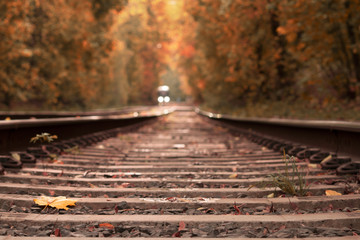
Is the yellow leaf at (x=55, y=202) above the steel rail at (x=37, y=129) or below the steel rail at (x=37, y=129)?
below

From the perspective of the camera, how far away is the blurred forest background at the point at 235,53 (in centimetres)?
1465

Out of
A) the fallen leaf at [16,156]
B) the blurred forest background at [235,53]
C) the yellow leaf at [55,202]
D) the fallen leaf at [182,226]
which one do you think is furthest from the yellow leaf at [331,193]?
the blurred forest background at [235,53]

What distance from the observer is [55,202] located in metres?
3.35

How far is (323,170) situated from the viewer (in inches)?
187

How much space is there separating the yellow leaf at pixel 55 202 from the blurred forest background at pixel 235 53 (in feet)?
35.0

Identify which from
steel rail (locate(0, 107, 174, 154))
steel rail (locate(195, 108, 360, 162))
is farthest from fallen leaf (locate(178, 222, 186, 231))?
steel rail (locate(0, 107, 174, 154))

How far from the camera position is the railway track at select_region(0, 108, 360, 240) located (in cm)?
279

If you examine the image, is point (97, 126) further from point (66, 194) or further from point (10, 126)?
point (66, 194)

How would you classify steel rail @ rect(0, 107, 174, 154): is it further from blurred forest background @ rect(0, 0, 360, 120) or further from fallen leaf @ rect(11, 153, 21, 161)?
blurred forest background @ rect(0, 0, 360, 120)

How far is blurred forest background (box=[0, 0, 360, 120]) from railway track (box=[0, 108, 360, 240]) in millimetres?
8701

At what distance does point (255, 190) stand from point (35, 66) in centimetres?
2351

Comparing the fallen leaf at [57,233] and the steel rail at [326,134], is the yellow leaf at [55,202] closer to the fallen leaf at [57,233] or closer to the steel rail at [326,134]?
the fallen leaf at [57,233]

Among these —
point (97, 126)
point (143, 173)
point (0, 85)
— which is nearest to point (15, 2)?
point (0, 85)

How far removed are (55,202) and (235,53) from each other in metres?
18.6
